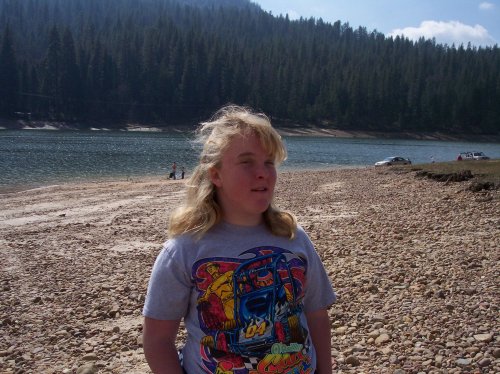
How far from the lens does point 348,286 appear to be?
306 inches

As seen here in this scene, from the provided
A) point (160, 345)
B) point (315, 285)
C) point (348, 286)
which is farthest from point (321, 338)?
point (348, 286)

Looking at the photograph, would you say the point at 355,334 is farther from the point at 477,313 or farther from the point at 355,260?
the point at 355,260

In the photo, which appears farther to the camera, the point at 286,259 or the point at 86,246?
the point at 86,246

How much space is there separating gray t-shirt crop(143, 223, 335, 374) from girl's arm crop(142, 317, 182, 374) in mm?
53

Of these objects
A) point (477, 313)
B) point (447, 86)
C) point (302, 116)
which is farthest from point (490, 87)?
point (477, 313)

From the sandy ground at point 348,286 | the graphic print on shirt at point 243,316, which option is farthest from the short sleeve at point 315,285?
the sandy ground at point 348,286

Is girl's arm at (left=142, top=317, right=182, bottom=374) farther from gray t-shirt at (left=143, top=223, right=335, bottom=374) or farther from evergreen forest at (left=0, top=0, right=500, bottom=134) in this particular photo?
evergreen forest at (left=0, top=0, right=500, bottom=134)

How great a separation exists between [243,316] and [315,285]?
52 cm

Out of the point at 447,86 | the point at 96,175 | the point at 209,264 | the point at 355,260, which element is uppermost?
the point at 447,86

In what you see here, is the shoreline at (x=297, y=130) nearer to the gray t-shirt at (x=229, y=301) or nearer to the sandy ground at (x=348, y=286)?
the sandy ground at (x=348, y=286)

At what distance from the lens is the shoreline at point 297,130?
102375 millimetres

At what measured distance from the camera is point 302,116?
4840 inches

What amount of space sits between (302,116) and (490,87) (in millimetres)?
51439

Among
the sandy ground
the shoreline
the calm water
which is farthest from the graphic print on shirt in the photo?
the shoreline
